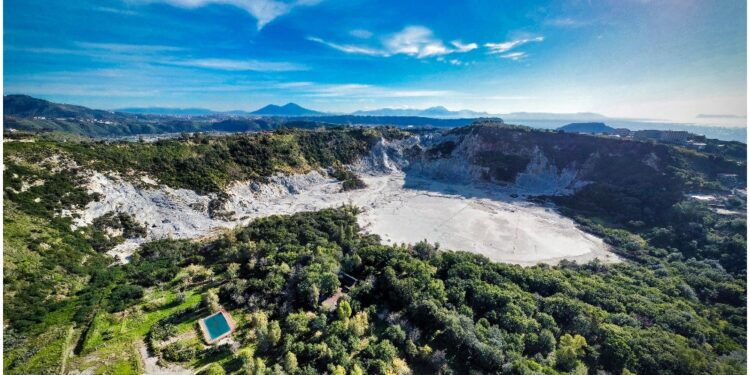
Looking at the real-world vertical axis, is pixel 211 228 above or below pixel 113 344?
above

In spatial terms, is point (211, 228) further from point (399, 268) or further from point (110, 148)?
point (399, 268)

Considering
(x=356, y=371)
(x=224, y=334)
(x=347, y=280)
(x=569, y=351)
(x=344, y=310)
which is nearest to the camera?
(x=356, y=371)

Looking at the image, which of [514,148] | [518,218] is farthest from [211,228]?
[514,148]

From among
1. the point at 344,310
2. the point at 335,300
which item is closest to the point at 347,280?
the point at 335,300

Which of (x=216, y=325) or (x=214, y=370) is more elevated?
(x=216, y=325)

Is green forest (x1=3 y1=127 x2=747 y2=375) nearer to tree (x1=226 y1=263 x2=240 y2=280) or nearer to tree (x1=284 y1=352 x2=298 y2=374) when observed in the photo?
tree (x1=284 y1=352 x2=298 y2=374)

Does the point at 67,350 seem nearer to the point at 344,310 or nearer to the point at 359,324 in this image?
the point at 344,310

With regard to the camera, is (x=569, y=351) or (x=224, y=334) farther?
(x=224, y=334)
